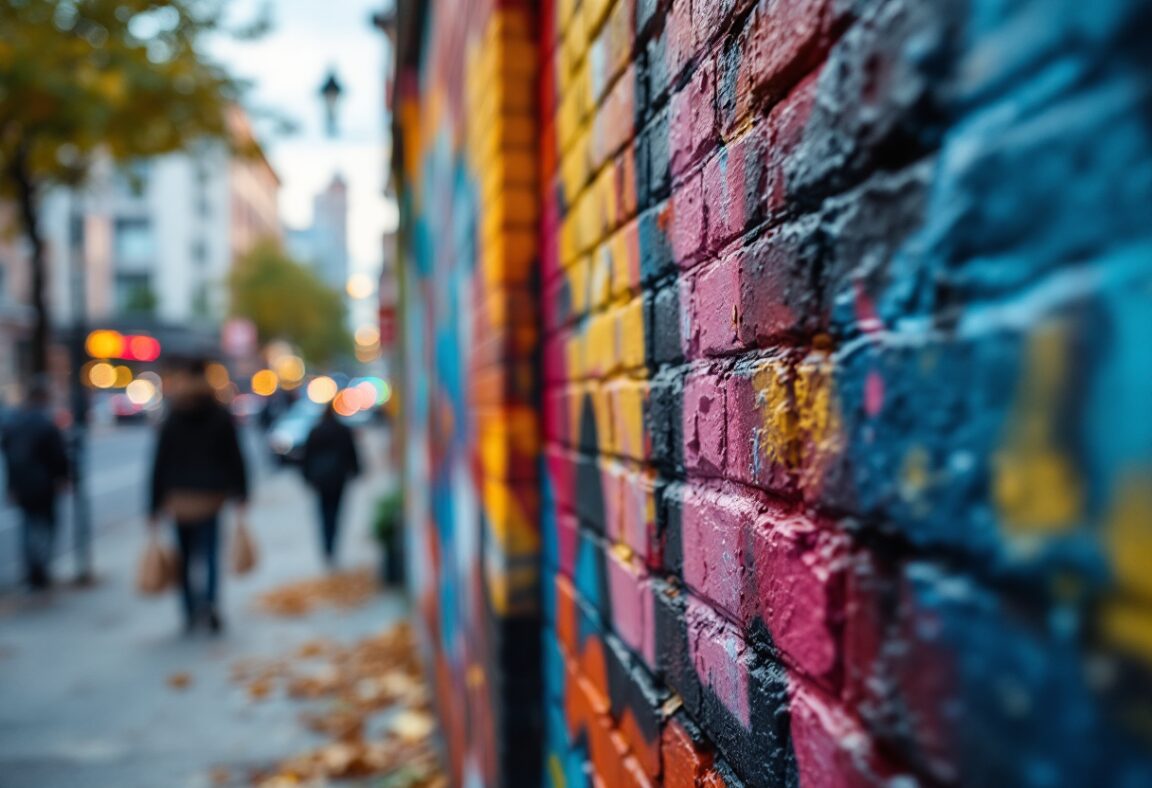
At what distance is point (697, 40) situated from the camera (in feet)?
3.47

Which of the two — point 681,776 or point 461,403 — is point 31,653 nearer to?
point 461,403

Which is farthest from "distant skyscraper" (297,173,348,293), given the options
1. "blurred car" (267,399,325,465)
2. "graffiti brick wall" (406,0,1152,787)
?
"graffiti brick wall" (406,0,1152,787)

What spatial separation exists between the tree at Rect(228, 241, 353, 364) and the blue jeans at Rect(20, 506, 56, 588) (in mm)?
39767

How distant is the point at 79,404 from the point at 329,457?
3.03m

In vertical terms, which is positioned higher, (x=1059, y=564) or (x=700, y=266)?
(x=700, y=266)

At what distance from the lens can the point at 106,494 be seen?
15.1 meters

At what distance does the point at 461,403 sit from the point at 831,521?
2608mm

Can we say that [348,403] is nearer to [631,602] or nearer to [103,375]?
[103,375]

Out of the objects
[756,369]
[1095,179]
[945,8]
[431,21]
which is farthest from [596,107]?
[431,21]

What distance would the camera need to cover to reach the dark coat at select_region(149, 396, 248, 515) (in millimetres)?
6234

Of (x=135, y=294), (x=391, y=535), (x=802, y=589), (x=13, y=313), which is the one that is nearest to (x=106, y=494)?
(x=391, y=535)

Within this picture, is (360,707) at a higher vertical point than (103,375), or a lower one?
A: lower

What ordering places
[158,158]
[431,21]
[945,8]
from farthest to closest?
[158,158]
[431,21]
[945,8]

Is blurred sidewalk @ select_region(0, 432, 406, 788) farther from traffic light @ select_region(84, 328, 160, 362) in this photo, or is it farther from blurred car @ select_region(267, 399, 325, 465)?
traffic light @ select_region(84, 328, 160, 362)
